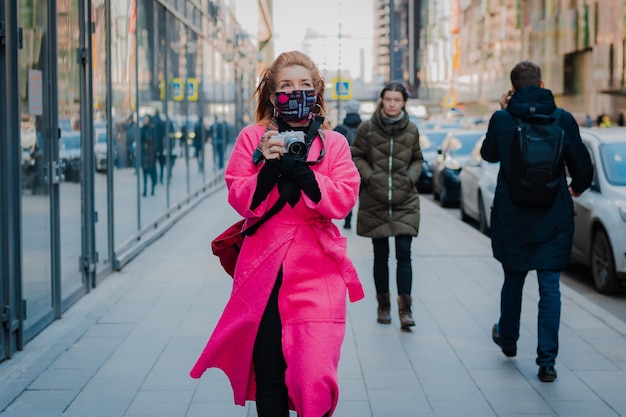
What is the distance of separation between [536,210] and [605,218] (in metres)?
3.71

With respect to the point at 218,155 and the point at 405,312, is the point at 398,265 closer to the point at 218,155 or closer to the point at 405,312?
the point at 405,312

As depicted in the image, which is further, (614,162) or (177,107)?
(177,107)

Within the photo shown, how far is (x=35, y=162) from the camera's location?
23.7ft

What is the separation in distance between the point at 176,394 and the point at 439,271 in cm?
528

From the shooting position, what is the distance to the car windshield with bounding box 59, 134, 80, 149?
813 cm

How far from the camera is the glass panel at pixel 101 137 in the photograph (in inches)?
380

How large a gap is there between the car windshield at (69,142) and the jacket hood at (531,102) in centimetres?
359

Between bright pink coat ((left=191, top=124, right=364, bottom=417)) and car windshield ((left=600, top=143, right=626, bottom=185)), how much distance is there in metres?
6.67

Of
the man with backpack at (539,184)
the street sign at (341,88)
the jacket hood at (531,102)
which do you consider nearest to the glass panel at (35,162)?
the man with backpack at (539,184)

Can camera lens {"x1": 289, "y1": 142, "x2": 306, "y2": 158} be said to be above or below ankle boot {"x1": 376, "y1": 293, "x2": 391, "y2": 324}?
above

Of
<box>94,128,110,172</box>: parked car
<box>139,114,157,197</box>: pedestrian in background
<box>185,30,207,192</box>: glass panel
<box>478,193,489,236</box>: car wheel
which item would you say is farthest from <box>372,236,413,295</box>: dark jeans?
<box>185,30,207,192</box>: glass panel

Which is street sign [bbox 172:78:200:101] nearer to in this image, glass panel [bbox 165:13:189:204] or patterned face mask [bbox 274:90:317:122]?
glass panel [bbox 165:13:189:204]

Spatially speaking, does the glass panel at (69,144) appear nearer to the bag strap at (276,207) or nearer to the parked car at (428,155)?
the bag strap at (276,207)

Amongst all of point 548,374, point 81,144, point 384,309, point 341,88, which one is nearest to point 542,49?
point 341,88
